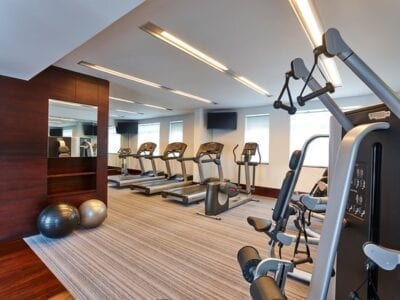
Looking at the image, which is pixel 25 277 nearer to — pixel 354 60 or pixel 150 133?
pixel 354 60

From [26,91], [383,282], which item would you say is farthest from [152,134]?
[383,282]

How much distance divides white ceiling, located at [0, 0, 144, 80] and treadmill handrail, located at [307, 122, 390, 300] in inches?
58.8

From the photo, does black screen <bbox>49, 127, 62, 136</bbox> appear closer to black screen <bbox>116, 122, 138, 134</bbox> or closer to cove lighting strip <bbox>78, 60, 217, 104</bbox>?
cove lighting strip <bbox>78, 60, 217, 104</bbox>

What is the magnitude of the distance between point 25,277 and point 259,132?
19.6 ft

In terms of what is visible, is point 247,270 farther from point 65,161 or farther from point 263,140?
point 263,140

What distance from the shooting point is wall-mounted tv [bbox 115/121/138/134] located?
1012 cm

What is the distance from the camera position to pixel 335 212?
923 millimetres

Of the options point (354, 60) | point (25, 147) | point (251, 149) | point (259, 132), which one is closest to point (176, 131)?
point (259, 132)

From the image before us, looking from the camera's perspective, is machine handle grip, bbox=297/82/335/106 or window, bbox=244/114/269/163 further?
window, bbox=244/114/269/163

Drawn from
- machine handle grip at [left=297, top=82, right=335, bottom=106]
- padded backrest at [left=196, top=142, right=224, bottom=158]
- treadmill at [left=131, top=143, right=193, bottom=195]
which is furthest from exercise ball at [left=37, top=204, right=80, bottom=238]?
padded backrest at [left=196, top=142, right=224, bottom=158]

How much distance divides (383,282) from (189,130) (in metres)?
7.67

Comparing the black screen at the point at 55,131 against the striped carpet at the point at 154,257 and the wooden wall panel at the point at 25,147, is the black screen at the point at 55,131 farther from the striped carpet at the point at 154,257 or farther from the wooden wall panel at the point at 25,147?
the striped carpet at the point at 154,257

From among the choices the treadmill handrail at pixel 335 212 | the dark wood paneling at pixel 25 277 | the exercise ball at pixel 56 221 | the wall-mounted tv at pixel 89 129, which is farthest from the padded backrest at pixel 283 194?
the wall-mounted tv at pixel 89 129

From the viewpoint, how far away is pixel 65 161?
3.86 metres
